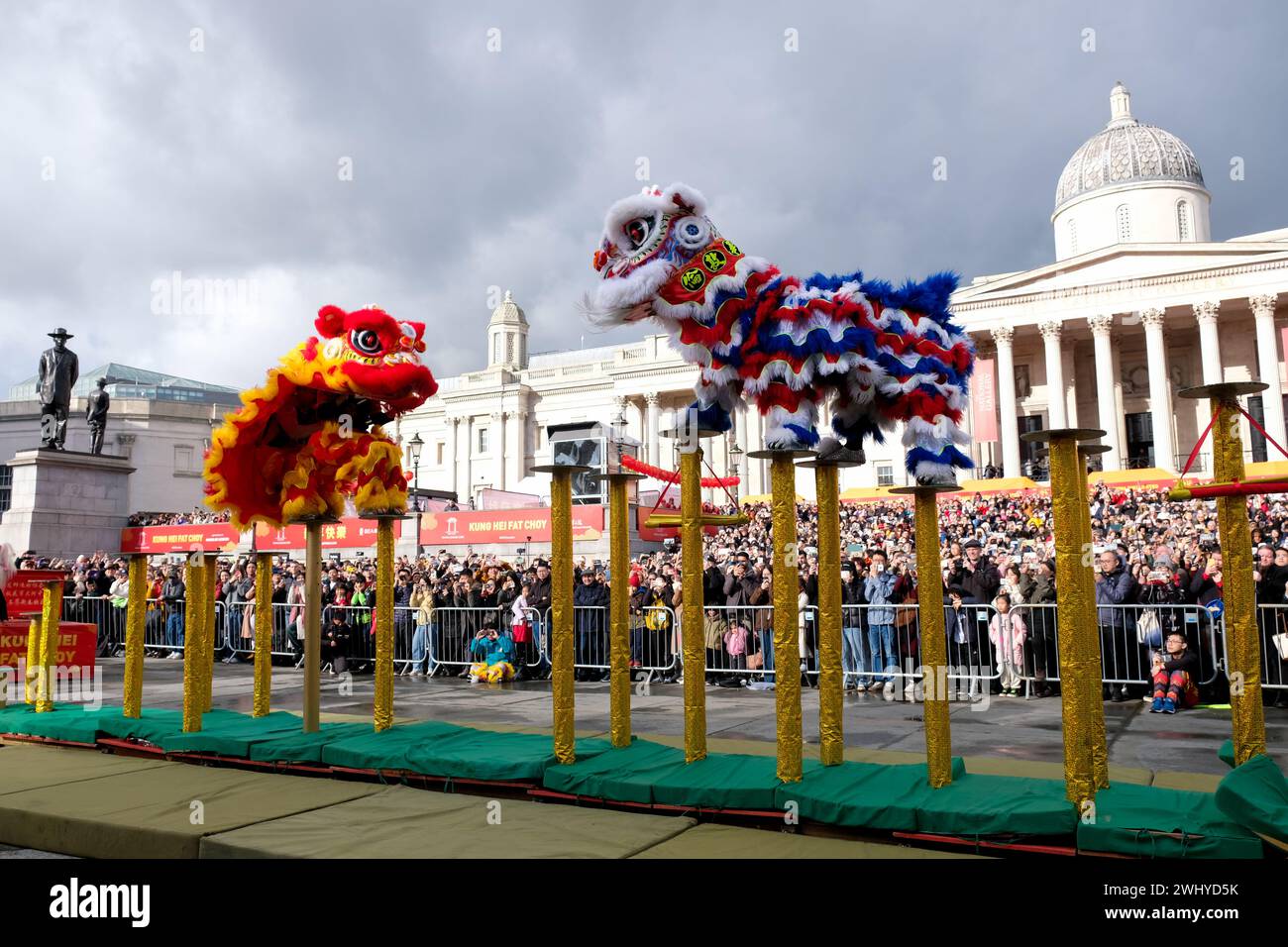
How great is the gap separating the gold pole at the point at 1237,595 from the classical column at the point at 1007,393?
46.4 meters

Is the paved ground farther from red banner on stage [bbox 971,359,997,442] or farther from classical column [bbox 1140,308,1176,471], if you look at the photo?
classical column [bbox 1140,308,1176,471]

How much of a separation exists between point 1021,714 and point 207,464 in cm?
778

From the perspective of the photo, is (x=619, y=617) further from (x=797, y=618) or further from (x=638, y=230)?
(x=638, y=230)

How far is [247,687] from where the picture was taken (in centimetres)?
1211

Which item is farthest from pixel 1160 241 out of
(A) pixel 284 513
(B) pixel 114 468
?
(A) pixel 284 513

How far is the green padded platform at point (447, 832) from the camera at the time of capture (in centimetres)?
417

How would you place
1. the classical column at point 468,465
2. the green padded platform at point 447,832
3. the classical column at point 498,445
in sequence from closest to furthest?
the green padded platform at point 447,832 → the classical column at point 498,445 → the classical column at point 468,465

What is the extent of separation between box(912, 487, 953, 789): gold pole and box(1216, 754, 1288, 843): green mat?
1.25 meters

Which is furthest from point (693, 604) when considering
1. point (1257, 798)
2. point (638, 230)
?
point (1257, 798)

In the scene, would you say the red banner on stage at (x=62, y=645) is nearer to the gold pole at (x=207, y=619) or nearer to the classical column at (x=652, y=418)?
the gold pole at (x=207, y=619)

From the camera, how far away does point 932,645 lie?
16.2 feet

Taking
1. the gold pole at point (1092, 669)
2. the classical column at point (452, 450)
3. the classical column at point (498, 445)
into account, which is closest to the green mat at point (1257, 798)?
the gold pole at point (1092, 669)

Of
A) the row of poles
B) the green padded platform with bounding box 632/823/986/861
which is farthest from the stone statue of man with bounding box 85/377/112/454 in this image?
the green padded platform with bounding box 632/823/986/861
